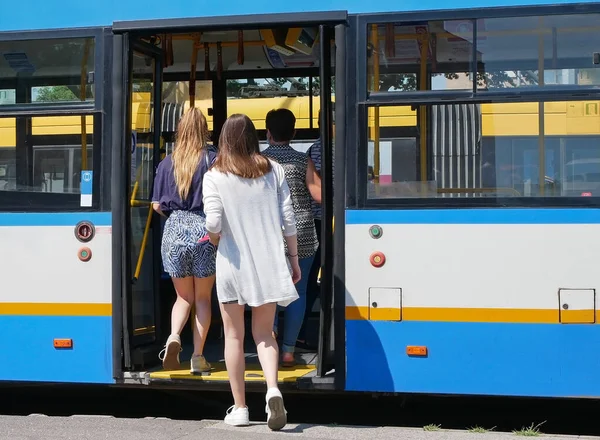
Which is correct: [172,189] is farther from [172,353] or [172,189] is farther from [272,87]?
[272,87]

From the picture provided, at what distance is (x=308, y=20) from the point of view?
662cm

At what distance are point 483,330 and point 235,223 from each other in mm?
1737

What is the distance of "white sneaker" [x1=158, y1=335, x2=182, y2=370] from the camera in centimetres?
685

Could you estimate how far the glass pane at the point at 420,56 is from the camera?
6402mm

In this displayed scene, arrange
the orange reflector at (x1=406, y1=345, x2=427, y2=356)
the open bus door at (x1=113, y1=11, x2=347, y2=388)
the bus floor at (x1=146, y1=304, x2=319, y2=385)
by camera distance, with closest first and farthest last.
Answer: the orange reflector at (x1=406, y1=345, x2=427, y2=356), the open bus door at (x1=113, y1=11, x2=347, y2=388), the bus floor at (x1=146, y1=304, x2=319, y2=385)

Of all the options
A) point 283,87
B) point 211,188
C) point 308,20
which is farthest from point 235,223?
point 283,87

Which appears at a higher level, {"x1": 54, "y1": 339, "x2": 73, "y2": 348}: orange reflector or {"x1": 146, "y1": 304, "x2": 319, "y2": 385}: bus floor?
{"x1": 54, "y1": 339, "x2": 73, "y2": 348}: orange reflector

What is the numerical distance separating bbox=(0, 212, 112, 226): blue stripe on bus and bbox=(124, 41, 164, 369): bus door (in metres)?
0.20

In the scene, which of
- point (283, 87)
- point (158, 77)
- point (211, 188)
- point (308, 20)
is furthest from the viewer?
point (283, 87)

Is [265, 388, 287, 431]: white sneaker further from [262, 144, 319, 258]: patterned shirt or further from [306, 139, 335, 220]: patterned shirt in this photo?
[306, 139, 335, 220]: patterned shirt

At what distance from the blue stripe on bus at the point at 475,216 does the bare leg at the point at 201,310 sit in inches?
44.6

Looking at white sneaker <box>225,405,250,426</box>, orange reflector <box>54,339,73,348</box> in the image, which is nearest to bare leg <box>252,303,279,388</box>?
white sneaker <box>225,405,250,426</box>

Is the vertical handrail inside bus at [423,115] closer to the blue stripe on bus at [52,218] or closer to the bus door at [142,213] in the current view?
the bus door at [142,213]

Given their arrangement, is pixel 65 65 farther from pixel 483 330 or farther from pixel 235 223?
pixel 483 330
